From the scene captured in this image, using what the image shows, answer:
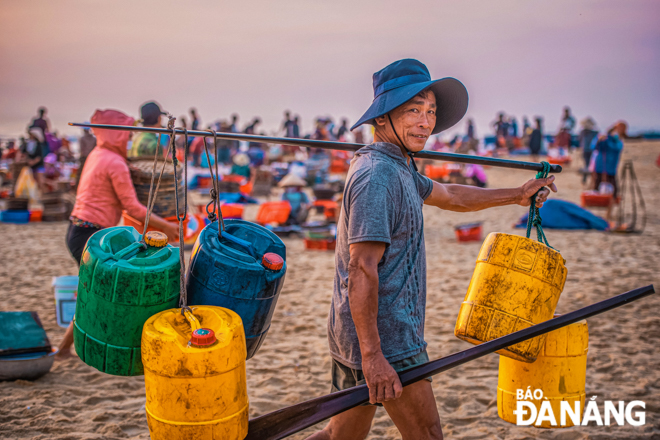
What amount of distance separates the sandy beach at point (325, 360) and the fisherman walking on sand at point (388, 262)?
1326 mm

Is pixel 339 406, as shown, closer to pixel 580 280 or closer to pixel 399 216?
pixel 399 216

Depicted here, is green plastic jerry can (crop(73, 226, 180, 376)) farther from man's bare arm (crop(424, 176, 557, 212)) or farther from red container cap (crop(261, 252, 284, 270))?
man's bare arm (crop(424, 176, 557, 212))

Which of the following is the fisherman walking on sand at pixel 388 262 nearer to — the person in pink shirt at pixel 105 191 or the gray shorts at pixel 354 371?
the gray shorts at pixel 354 371

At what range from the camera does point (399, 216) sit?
1997 mm

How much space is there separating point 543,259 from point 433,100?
85cm

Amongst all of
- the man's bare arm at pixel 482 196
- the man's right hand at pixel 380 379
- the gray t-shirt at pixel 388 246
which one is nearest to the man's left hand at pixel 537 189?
the man's bare arm at pixel 482 196

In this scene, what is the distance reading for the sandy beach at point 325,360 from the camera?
3.25 meters

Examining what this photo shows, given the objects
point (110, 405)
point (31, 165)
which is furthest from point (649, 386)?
point (31, 165)

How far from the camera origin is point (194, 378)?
173 centimetres

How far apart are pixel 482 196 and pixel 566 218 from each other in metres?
8.56

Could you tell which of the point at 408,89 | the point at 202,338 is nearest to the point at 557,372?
the point at 408,89

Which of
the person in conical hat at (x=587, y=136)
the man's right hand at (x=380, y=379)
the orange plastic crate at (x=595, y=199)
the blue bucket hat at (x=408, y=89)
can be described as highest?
the person in conical hat at (x=587, y=136)

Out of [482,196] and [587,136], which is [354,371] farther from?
[587,136]

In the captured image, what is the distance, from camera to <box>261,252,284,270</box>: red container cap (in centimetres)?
217
